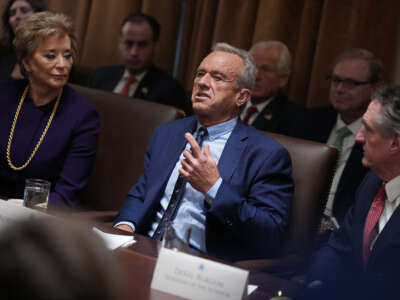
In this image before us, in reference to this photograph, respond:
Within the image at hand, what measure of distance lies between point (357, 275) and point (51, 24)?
190cm

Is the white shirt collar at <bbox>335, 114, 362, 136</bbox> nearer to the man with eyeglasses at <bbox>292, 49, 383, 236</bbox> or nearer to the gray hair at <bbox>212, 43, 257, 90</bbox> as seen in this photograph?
the man with eyeglasses at <bbox>292, 49, 383, 236</bbox>

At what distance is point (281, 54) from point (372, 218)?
1.75 m

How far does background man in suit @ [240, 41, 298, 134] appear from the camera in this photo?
3.57m

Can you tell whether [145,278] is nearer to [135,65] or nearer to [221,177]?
[221,177]

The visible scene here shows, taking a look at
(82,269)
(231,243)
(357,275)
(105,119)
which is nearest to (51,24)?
(105,119)

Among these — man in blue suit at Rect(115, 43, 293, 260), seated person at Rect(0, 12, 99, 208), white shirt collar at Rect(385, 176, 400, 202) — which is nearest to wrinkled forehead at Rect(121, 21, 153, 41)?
seated person at Rect(0, 12, 99, 208)

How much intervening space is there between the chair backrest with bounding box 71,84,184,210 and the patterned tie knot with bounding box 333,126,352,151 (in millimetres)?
983

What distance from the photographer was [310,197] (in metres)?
2.41

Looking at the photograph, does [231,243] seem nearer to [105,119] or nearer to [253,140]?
[253,140]

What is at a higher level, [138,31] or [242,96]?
[138,31]

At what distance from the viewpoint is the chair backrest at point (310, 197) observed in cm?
241

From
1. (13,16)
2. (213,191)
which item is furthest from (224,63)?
(13,16)

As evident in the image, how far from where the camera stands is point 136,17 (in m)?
4.12

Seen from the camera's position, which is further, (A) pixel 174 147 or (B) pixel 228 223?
(A) pixel 174 147
